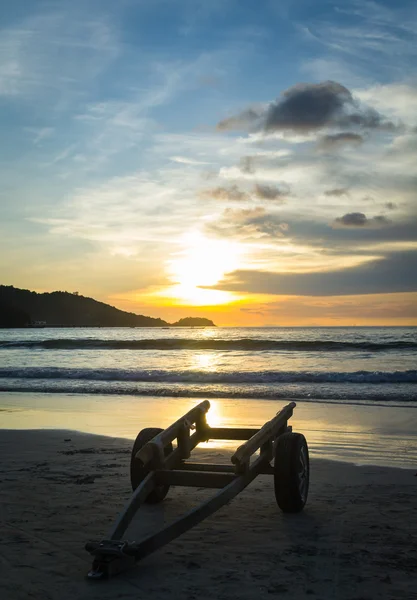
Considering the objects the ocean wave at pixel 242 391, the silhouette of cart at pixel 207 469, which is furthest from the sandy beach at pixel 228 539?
the ocean wave at pixel 242 391

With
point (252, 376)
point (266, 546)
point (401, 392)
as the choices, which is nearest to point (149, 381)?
point (252, 376)

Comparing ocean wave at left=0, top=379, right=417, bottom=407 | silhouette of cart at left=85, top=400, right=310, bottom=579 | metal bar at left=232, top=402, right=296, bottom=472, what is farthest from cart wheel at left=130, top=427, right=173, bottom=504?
ocean wave at left=0, top=379, right=417, bottom=407

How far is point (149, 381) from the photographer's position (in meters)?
21.8

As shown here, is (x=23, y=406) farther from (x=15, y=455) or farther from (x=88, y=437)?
(x=15, y=455)

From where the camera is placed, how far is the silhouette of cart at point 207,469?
4.16m

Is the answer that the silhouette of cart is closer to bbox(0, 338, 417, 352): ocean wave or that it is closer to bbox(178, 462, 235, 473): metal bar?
bbox(178, 462, 235, 473): metal bar

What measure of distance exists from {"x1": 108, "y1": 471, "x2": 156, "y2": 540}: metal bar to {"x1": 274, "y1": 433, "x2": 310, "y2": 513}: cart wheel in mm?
1104

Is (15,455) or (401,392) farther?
(401,392)

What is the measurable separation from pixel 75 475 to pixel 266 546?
3101 millimetres

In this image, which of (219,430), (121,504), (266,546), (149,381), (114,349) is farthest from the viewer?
(114,349)

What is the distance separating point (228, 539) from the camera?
4582 millimetres

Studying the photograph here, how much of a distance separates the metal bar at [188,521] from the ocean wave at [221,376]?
1621 cm

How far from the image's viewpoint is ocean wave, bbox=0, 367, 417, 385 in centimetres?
2109

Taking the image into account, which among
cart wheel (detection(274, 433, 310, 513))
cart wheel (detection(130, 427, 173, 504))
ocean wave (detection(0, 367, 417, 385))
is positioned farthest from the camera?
ocean wave (detection(0, 367, 417, 385))
